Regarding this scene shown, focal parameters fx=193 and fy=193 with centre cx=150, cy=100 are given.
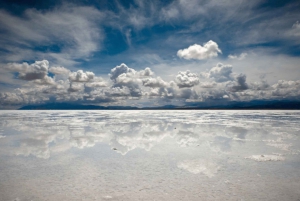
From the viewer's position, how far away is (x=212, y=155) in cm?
1181

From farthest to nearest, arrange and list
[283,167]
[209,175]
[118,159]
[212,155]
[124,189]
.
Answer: [212,155] < [118,159] < [283,167] < [209,175] < [124,189]

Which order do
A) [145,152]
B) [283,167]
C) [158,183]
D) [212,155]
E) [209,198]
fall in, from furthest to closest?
[145,152]
[212,155]
[283,167]
[158,183]
[209,198]

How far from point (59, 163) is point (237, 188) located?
8.67 metres

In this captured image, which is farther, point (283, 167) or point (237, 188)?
point (283, 167)

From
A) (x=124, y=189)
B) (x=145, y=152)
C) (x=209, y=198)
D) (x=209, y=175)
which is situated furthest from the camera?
(x=145, y=152)

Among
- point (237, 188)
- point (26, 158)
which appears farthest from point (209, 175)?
point (26, 158)

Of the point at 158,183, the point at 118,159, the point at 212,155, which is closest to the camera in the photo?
the point at 158,183

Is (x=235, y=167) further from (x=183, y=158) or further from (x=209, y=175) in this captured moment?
(x=183, y=158)

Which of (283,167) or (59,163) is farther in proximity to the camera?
(59,163)

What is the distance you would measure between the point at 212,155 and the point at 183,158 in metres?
1.96

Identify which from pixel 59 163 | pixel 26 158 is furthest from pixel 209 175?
pixel 26 158

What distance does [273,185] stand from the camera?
7211 mm

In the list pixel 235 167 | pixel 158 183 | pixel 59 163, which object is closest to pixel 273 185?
pixel 235 167

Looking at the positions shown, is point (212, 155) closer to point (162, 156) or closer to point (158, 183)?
point (162, 156)
